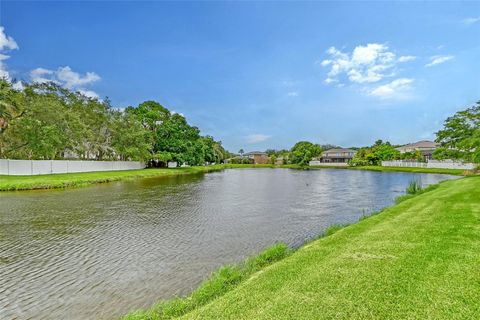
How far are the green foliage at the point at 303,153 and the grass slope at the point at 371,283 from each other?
91.7m

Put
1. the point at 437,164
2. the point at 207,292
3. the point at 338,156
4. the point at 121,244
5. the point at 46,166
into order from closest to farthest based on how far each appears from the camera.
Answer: the point at 207,292 → the point at 121,244 → the point at 46,166 → the point at 437,164 → the point at 338,156

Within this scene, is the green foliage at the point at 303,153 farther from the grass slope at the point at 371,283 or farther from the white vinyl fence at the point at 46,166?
the grass slope at the point at 371,283

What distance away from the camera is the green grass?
482cm

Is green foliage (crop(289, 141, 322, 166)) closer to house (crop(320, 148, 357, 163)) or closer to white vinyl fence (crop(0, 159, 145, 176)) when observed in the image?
house (crop(320, 148, 357, 163))

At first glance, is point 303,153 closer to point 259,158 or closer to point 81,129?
point 259,158

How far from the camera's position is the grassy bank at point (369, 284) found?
152 inches

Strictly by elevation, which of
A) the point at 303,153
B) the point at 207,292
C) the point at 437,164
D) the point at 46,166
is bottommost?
the point at 207,292

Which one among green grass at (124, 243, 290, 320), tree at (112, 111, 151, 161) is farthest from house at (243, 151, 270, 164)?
green grass at (124, 243, 290, 320)

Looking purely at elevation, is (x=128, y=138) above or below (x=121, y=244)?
above

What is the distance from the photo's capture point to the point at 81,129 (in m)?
Result: 37.3

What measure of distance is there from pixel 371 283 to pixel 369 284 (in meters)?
0.06

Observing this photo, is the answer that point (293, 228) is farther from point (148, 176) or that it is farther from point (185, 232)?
point (148, 176)

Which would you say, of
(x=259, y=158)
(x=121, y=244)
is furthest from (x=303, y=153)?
(x=121, y=244)

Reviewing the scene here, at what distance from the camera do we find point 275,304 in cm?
414
